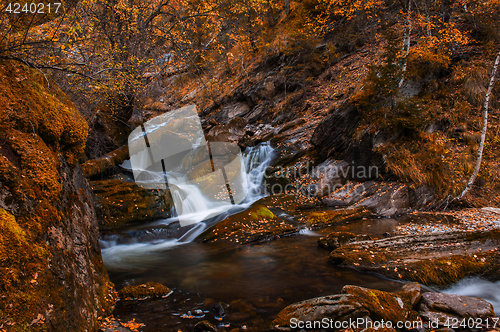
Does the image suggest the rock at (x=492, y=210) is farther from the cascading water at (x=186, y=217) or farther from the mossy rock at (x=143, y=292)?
the mossy rock at (x=143, y=292)

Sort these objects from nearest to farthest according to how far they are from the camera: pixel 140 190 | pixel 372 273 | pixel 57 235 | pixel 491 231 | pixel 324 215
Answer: pixel 57 235 → pixel 372 273 → pixel 491 231 → pixel 324 215 → pixel 140 190

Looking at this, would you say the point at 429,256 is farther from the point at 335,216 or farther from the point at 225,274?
the point at 225,274

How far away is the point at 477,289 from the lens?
4.52 m

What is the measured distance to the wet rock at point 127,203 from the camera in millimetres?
9086

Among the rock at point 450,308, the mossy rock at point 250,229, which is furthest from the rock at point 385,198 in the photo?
the rock at point 450,308

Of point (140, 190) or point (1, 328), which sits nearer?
point (1, 328)

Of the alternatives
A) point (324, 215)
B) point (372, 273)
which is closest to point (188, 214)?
point (324, 215)

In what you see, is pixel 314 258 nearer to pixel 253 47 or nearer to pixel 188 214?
pixel 188 214

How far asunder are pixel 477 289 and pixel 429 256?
93 centimetres

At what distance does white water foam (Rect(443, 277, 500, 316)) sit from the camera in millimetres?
4340

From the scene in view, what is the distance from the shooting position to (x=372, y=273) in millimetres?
5121

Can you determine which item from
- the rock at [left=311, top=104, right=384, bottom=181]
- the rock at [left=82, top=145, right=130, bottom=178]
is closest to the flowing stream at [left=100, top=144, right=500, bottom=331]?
the rock at [left=311, top=104, right=384, bottom=181]

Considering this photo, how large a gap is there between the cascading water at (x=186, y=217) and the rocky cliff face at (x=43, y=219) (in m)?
3.72

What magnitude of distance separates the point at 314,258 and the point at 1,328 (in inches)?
225
